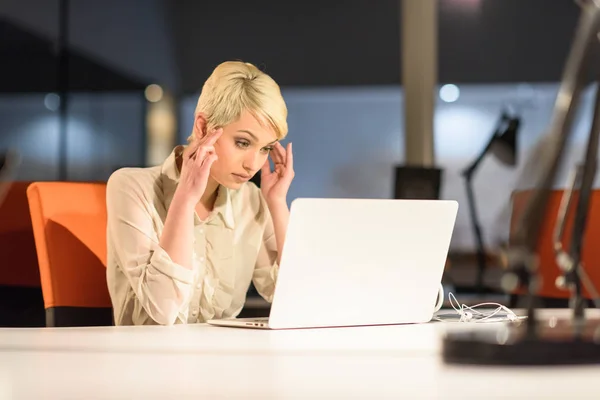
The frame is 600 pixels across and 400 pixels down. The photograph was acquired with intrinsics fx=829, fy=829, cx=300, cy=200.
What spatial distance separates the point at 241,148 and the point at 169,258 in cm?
35

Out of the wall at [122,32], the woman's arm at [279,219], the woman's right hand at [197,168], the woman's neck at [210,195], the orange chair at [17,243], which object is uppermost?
the wall at [122,32]

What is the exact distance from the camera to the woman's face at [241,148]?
1958mm

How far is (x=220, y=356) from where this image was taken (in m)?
1.11

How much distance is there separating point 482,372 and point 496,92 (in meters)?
3.98

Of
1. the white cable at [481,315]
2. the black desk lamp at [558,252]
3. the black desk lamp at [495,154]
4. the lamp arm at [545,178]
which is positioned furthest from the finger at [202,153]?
the black desk lamp at [495,154]

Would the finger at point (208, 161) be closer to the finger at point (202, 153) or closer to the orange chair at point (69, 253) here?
the finger at point (202, 153)

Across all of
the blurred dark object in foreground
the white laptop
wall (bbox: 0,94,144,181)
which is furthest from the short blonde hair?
wall (bbox: 0,94,144,181)

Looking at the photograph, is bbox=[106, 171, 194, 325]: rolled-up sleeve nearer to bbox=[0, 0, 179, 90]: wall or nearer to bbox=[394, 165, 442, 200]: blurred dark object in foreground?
bbox=[394, 165, 442, 200]: blurred dark object in foreground

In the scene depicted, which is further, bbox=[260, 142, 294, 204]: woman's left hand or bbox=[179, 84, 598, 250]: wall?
bbox=[179, 84, 598, 250]: wall

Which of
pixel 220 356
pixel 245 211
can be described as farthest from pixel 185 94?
pixel 220 356

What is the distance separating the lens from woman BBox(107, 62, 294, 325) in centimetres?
178

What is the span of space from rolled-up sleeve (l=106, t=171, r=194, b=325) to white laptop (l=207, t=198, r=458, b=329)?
25 centimetres

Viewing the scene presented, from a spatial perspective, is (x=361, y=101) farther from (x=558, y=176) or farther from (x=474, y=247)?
(x=558, y=176)

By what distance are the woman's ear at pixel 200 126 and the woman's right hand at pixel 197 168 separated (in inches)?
4.5
